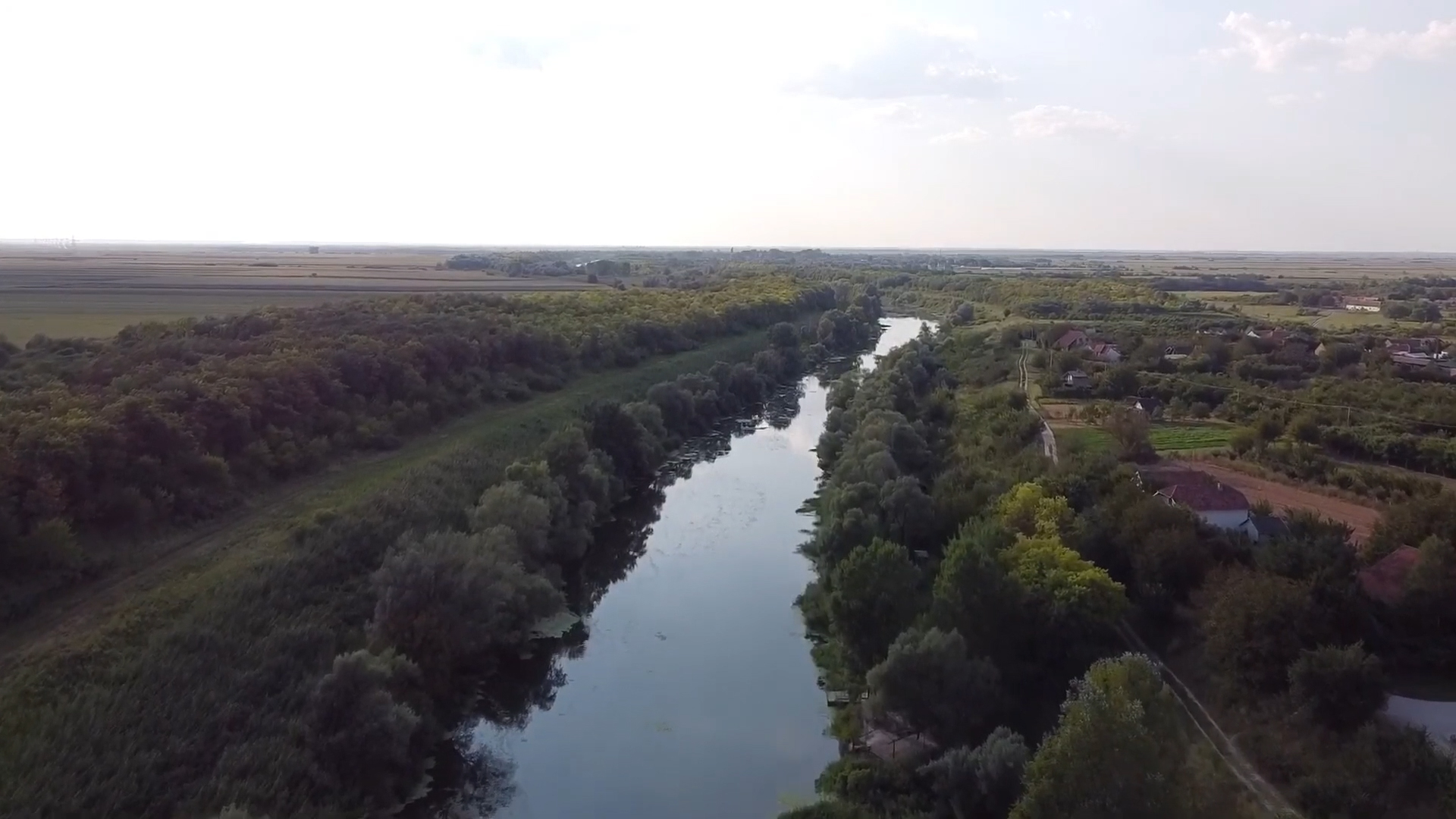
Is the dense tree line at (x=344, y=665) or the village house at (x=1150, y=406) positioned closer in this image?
the dense tree line at (x=344, y=665)

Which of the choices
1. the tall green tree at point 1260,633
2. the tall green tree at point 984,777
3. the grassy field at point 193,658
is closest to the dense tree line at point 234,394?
the grassy field at point 193,658

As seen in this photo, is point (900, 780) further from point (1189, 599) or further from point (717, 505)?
point (717, 505)

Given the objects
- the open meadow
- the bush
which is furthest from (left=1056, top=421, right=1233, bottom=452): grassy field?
the open meadow

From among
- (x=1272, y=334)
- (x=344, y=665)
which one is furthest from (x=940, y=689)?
(x=1272, y=334)

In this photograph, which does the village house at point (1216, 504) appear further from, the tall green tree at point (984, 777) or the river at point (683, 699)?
the tall green tree at point (984, 777)

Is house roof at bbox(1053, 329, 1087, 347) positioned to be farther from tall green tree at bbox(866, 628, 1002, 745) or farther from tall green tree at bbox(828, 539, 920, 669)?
tall green tree at bbox(866, 628, 1002, 745)

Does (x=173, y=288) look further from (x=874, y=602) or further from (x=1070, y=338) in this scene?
(x=874, y=602)

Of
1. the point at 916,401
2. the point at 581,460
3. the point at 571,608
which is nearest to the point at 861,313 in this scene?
the point at 916,401
